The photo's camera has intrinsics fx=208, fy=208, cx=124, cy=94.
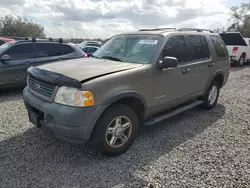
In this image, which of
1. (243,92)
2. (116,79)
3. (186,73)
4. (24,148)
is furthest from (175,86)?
(243,92)

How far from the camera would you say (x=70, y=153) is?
3178 mm

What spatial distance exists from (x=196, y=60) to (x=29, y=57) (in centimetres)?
498

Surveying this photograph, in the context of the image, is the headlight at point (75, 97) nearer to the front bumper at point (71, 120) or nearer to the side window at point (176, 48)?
the front bumper at point (71, 120)

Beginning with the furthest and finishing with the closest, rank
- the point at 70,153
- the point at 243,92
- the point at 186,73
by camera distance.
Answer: the point at 243,92 → the point at 186,73 → the point at 70,153

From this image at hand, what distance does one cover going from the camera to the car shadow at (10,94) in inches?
233

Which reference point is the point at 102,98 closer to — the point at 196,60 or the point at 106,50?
the point at 106,50

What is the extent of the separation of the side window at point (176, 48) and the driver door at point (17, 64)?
4562 mm

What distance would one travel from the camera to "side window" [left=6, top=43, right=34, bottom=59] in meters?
6.21

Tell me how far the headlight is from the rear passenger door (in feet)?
7.91

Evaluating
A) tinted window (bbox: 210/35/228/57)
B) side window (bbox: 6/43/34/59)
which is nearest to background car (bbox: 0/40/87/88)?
side window (bbox: 6/43/34/59)

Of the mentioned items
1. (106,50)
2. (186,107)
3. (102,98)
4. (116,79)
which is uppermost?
(106,50)

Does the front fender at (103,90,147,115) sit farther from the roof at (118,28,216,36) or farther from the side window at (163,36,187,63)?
the roof at (118,28,216,36)

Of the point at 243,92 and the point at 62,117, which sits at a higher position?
the point at 62,117

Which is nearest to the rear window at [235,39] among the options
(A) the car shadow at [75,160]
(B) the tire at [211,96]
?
(B) the tire at [211,96]
